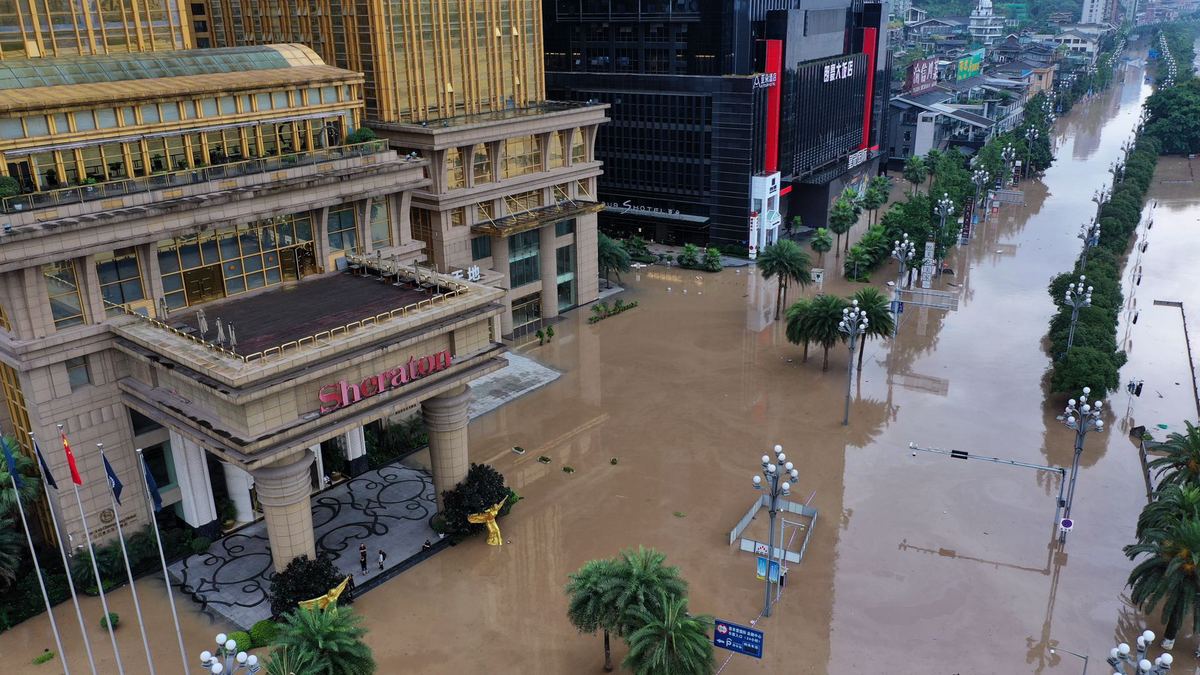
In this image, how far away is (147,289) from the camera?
139 ft

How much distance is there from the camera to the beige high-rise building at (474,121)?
6288 cm

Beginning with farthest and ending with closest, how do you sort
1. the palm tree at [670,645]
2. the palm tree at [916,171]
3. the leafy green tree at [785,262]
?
1. the palm tree at [916,171]
2. the leafy green tree at [785,262]
3. the palm tree at [670,645]

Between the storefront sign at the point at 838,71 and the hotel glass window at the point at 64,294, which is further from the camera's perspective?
the storefront sign at the point at 838,71

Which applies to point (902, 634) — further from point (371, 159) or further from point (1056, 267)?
point (1056, 267)

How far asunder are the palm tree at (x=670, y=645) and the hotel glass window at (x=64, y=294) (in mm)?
28830

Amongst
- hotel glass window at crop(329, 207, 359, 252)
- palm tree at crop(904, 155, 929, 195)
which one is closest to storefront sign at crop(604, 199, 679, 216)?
palm tree at crop(904, 155, 929, 195)

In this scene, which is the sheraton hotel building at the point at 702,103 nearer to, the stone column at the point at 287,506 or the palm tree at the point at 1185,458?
the palm tree at the point at 1185,458

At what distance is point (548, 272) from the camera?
75.6 meters

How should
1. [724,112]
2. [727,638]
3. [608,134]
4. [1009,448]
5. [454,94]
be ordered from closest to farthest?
[727,638] → [1009,448] → [454,94] → [724,112] → [608,134]

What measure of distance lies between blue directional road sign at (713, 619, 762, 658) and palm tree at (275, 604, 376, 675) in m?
13.1

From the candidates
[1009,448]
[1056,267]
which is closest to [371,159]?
[1009,448]

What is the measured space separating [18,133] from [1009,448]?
55148mm

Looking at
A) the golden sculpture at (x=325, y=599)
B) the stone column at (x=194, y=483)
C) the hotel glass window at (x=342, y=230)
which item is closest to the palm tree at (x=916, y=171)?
the hotel glass window at (x=342, y=230)

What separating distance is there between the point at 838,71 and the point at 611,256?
4607 centimetres
